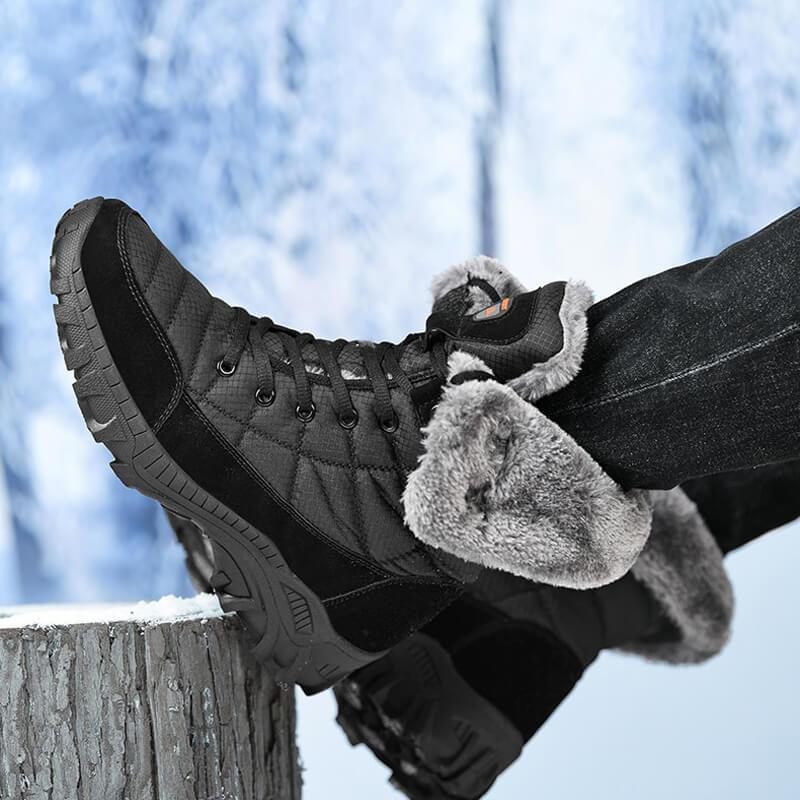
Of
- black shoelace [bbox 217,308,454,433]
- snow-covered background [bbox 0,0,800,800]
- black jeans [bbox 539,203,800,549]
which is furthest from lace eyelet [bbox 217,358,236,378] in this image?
Result: snow-covered background [bbox 0,0,800,800]

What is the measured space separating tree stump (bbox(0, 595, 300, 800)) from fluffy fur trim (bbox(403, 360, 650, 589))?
9.3 inches

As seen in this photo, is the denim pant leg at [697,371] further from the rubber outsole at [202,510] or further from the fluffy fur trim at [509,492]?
the rubber outsole at [202,510]

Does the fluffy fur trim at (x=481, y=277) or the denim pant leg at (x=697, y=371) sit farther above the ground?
the fluffy fur trim at (x=481, y=277)

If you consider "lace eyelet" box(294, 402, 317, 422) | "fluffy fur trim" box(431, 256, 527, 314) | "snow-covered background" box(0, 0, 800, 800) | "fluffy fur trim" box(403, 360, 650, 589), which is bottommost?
"fluffy fur trim" box(403, 360, 650, 589)

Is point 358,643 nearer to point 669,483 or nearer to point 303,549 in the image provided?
point 303,549

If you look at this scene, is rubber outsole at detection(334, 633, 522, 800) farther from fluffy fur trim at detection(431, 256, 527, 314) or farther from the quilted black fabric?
fluffy fur trim at detection(431, 256, 527, 314)

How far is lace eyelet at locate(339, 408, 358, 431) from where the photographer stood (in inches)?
31.1

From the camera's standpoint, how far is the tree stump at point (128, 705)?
0.76 m

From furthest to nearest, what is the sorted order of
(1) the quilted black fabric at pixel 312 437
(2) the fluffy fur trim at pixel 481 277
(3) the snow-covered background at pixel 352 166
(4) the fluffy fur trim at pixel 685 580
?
(3) the snow-covered background at pixel 352 166 < (4) the fluffy fur trim at pixel 685 580 < (2) the fluffy fur trim at pixel 481 277 < (1) the quilted black fabric at pixel 312 437

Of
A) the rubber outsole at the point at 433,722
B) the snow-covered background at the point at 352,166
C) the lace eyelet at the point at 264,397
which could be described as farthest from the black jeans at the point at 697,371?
the snow-covered background at the point at 352,166

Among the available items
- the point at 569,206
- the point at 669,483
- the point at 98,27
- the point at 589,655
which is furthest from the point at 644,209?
the point at 669,483

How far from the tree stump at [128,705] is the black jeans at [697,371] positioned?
37 centimetres
